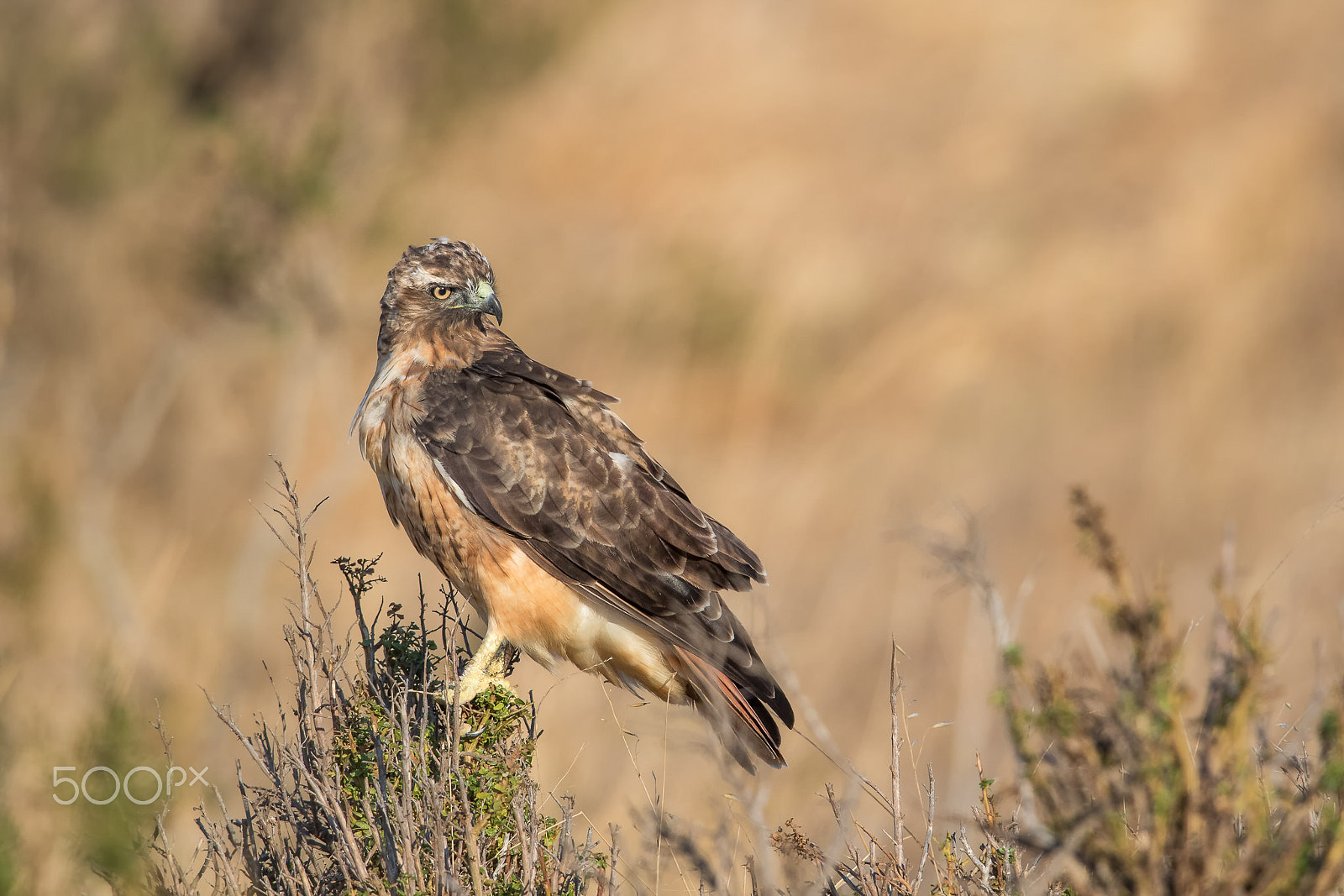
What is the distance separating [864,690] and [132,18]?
27.5 feet

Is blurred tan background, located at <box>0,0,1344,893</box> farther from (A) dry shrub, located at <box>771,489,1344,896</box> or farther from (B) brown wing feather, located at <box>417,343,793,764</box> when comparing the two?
(A) dry shrub, located at <box>771,489,1344,896</box>

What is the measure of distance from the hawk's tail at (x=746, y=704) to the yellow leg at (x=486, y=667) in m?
0.56

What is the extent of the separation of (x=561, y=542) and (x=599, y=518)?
5.4 inches

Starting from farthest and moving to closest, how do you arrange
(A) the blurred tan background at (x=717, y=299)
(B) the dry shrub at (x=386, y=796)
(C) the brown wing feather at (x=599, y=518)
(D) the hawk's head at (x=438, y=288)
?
(A) the blurred tan background at (x=717, y=299)
(D) the hawk's head at (x=438, y=288)
(C) the brown wing feather at (x=599, y=518)
(B) the dry shrub at (x=386, y=796)

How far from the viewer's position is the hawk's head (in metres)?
4.20

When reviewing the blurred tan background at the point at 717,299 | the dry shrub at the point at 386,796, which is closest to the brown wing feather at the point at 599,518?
the dry shrub at the point at 386,796

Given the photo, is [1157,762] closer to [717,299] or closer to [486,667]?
[486,667]

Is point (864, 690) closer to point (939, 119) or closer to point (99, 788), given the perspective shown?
point (99, 788)

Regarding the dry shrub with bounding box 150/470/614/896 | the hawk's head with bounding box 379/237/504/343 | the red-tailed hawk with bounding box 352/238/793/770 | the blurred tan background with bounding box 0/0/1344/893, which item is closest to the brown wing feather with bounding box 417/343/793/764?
the red-tailed hawk with bounding box 352/238/793/770

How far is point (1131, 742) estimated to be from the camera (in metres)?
2.08

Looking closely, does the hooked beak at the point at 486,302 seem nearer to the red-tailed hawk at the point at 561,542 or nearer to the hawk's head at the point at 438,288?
the hawk's head at the point at 438,288

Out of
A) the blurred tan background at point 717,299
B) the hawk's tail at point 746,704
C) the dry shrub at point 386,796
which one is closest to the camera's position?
the dry shrub at point 386,796

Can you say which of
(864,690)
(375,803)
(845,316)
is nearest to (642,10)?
(845,316)

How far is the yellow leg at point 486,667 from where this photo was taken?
370 centimetres
